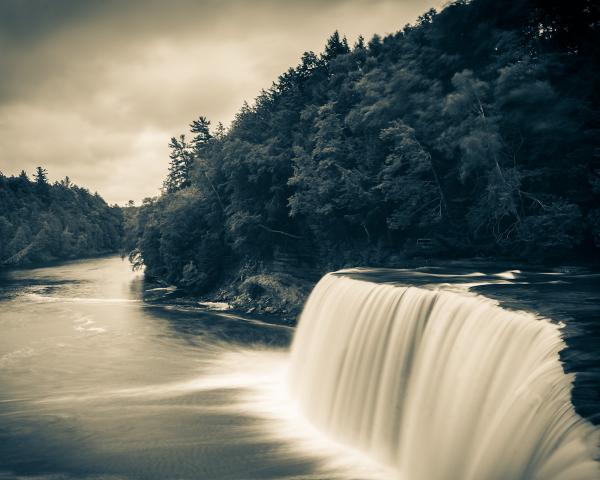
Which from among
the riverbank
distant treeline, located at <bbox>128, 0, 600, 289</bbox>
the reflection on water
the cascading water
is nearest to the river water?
the reflection on water

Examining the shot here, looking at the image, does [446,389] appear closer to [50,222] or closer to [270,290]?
[270,290]

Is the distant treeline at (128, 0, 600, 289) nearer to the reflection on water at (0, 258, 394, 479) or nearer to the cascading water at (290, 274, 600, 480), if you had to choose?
the reflection on water at (0, 258, 394, 479)

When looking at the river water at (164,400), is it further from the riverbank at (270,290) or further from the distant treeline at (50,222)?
the distant treeline at (50,222)

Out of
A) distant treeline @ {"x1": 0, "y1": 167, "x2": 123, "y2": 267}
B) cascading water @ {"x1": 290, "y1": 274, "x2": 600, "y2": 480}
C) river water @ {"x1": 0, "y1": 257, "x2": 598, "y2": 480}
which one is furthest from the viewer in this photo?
distant treeline @ {"x1": 0, "y1": 167, "x2": 123, "y2": 267}

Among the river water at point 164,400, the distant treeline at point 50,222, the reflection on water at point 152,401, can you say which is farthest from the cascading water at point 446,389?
the distant treeline at point 50,222

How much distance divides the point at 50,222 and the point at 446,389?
113118mm

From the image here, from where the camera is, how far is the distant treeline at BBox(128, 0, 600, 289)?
1867cm

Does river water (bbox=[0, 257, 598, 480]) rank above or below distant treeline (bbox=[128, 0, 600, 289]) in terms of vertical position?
below

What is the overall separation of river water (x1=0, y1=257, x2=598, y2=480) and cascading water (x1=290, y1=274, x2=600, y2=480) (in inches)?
15.9

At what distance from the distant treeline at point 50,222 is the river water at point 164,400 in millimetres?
70983

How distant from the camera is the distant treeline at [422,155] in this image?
18672 millimetres

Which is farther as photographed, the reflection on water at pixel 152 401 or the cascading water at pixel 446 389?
the reflection on water at pixel 152 401

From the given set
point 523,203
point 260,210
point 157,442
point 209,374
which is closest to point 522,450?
point 157,442

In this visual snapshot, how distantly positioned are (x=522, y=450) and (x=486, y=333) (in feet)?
9.95
